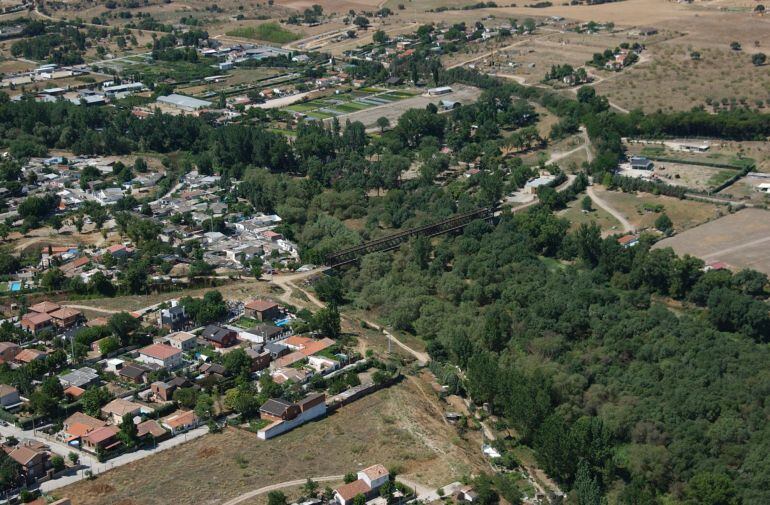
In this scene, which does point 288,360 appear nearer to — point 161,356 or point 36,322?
point 161,356

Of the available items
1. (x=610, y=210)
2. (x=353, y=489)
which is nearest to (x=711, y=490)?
(x=353, y=489)

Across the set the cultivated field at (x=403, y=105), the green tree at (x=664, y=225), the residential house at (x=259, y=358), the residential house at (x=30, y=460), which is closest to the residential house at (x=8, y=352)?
the residential house at (x=30, y=460)

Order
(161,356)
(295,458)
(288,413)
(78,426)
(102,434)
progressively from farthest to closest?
1. (161,356)
2. (288,413)
3. (78,426)
4. (102,434)
5. (295,458)

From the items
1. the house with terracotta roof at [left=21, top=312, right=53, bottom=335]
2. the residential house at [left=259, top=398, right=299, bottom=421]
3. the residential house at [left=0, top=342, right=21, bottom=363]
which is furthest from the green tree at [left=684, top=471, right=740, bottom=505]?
the house with terracotta roof at [left=21, top=312, right=53, bottom=335]

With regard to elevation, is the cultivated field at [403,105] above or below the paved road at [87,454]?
below

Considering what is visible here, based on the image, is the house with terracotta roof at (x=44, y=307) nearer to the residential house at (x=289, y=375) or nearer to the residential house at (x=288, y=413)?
the residential house at (x=289, y=375)
